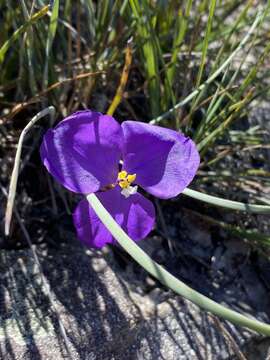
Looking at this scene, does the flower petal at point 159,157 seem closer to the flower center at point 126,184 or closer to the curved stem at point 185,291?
the flower center at point 126,184

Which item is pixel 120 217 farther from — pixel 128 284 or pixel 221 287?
pixel 221 287

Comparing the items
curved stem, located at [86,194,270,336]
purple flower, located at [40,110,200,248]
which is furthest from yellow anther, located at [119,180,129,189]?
curved stem, located at [86,194,270,336]

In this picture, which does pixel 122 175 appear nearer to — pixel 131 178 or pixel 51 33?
pixel 131 178

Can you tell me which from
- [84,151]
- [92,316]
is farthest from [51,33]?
[92,316]

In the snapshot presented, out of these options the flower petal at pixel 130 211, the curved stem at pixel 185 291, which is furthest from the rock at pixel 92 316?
the curved stem at pixel 185 291

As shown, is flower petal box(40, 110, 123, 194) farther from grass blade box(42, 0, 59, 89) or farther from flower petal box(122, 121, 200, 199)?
grass blade box(42, 0, 59, 89)

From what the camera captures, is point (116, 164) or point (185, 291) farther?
point (116, 164)

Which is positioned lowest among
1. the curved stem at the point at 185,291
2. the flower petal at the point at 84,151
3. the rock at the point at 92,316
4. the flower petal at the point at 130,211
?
the rock at the point at 92,316
